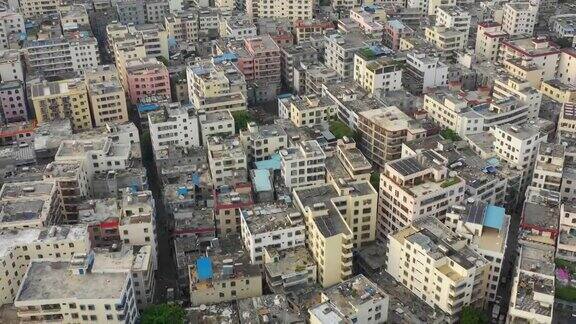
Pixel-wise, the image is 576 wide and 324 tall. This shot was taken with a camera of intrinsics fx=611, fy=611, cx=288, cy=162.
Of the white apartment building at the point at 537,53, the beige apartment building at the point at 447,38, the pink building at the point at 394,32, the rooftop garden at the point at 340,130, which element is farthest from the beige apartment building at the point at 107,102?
the white apartment building at the point at 537,53

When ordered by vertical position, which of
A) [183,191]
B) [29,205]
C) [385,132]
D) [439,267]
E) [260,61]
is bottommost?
[183,191]

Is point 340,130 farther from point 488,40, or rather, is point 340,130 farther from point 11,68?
point 11,68

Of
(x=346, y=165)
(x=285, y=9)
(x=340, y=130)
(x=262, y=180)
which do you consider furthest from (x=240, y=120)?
(x=285, y=9)

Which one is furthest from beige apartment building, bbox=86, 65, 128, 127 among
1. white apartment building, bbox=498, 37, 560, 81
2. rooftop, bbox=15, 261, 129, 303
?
white apartment building, bbox=498, 37, 560, 81

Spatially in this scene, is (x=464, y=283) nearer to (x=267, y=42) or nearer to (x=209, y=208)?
(x=209, y=208)

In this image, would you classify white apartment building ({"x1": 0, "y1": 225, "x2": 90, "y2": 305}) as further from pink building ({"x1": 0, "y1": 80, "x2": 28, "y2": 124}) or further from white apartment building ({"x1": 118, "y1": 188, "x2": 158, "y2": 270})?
pink building ({"x1": 0, "y1": 80, "x2": 28, "y2": 124})

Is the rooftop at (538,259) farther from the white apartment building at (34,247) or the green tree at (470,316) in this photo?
the white apartment building at (34,247)

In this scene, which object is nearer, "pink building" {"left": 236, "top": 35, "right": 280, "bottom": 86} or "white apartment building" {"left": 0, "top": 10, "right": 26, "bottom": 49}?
"pink building" {"left": 236, "top": 35, "right": 280, "bottom": 86}
